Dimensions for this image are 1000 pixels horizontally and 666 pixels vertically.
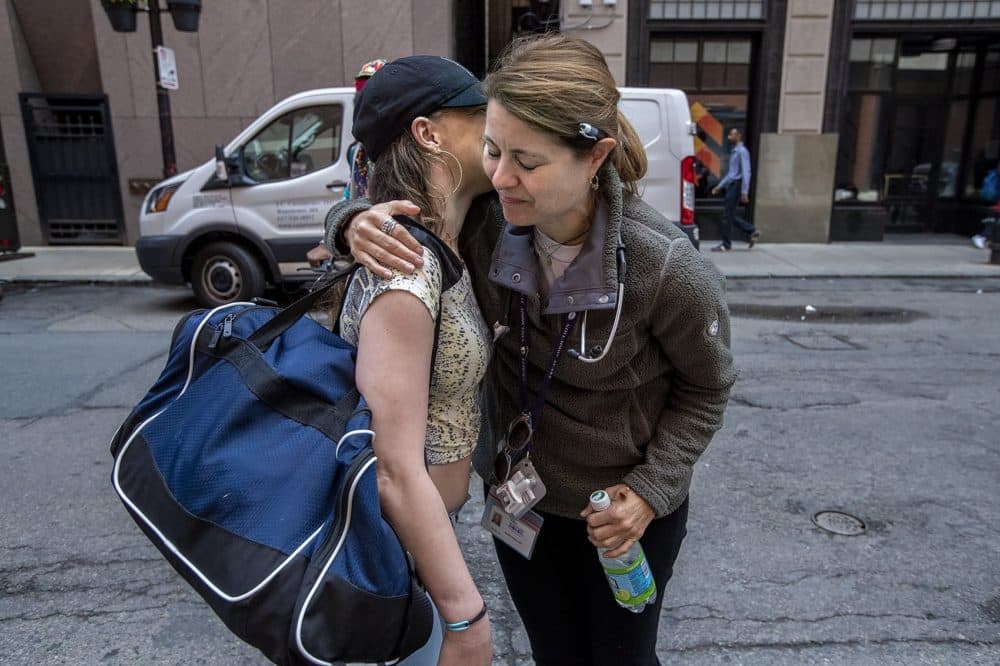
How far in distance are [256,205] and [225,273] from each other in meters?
0.83

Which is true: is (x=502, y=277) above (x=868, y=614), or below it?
above

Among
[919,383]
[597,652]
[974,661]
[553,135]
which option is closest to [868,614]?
[974,661]

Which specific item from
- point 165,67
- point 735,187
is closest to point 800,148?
point 735,187

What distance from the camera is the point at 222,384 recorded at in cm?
126

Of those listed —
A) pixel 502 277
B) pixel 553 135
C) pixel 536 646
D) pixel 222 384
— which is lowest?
pixel 536 646

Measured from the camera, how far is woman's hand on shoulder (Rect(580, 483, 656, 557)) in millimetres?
1570

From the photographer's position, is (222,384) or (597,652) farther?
(597,652)

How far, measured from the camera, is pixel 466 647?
4.52 ft

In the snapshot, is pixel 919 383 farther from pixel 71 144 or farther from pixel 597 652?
pixel 71 144

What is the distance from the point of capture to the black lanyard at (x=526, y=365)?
5.12 feet

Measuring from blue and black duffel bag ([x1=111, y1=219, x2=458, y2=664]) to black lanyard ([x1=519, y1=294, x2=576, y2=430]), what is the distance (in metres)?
0.44

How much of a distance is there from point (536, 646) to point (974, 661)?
5.62 feet

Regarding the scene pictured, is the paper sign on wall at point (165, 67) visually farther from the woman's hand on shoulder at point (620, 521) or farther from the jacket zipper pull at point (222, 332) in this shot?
the woman's hand on shoulder at point (620, 521)

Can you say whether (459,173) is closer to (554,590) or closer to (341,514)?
(341,514)
